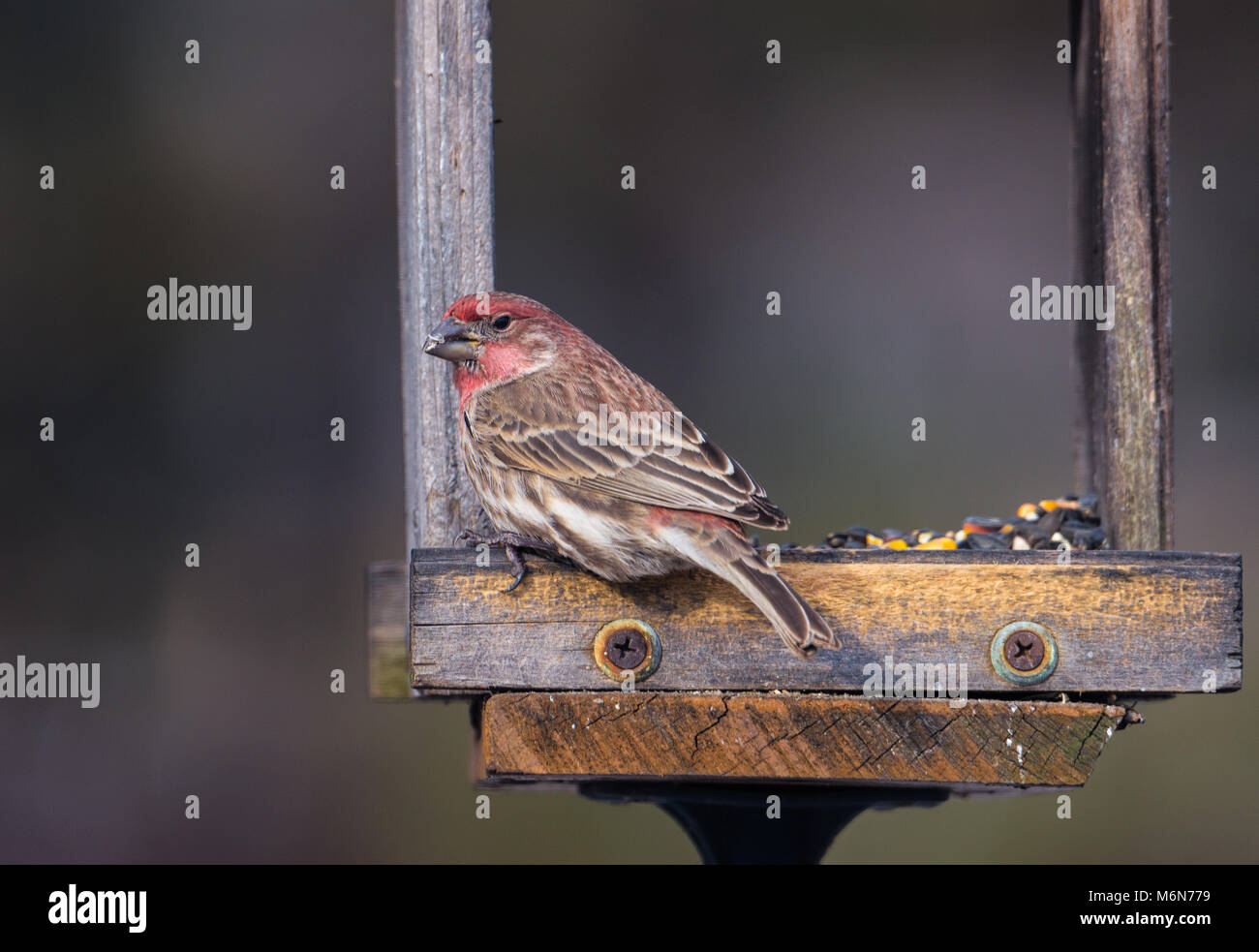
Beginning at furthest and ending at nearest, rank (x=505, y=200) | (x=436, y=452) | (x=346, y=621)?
(x=346, y=621)
(x=505, y=200)
(x=436, y=452)

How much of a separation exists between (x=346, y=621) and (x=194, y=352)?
1.46 m

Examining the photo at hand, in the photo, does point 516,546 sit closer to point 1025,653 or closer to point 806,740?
point 806,740

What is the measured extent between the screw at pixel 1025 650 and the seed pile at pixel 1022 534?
0.40 metres

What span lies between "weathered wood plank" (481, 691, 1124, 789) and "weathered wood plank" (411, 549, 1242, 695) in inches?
3.4

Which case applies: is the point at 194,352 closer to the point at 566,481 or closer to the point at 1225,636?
the point at 566,481

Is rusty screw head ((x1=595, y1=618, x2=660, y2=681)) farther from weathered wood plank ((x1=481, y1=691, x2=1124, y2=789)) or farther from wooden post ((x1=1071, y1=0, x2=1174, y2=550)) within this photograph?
wooden post ((x1=1071, y1=0, x2=1174, y2=550))

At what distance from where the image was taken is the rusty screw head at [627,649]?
13.9 ft

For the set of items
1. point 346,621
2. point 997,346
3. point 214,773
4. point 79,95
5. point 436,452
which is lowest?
point 214,773

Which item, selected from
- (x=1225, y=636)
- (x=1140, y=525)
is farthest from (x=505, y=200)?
(x=1225, y=636)

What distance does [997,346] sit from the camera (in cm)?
752

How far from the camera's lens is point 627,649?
14.0 feet

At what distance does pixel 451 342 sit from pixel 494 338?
147 mm
